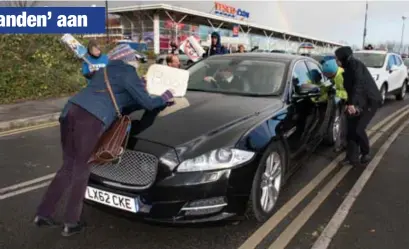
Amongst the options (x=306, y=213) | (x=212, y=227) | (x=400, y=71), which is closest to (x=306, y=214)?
(x=306, y=213)

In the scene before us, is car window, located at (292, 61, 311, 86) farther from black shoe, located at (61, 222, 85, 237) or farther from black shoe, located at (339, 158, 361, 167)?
black shoe, located at (61, 222, 85, 237)

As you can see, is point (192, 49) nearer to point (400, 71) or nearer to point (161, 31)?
point (400, 71)

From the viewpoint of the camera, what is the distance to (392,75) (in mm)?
12312

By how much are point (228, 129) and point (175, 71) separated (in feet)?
3.29

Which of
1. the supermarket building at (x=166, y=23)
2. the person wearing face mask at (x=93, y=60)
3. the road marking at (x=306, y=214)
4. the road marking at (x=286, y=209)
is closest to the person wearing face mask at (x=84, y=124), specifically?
the road marking at (x=286, y=209)

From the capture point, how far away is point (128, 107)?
373 cm

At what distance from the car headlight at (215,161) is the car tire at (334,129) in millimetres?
3509

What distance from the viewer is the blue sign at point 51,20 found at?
1444cm

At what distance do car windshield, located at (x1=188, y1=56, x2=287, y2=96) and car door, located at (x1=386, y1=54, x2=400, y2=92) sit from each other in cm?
841

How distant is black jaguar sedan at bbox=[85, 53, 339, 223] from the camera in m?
3.08

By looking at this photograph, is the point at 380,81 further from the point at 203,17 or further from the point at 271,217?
the point at 203,17

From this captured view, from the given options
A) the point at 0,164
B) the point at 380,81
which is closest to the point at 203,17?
the point at 380,81

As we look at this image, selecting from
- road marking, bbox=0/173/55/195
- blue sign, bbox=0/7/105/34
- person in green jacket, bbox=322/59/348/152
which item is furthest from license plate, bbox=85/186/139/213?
blue sign, bbox=0/7/105/34

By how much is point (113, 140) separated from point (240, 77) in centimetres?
214
